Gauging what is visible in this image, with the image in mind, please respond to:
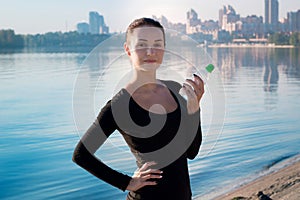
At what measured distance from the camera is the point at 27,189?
747cm

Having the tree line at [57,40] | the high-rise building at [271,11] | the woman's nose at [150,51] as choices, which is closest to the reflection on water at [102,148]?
the woman's nose at [150,51]

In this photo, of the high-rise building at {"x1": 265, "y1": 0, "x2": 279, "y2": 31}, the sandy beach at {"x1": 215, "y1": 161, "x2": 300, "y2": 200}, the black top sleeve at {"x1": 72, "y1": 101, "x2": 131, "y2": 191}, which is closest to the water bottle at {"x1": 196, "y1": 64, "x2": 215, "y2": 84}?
the black top sleeve at {"x1": 72, "y1": 101, "x2": 131, "y2": 191}

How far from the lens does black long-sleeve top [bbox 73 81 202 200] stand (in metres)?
1.75

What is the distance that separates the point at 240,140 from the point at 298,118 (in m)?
4.10

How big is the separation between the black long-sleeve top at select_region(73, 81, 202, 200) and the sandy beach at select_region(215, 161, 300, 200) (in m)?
4.36

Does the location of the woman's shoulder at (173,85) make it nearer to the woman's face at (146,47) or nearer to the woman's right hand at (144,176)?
the woman's face at (146,47)

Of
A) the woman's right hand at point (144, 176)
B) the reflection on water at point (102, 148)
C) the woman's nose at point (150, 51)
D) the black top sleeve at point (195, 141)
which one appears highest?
the woman's nose at point (150, 51)

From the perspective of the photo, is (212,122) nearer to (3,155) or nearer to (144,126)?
(144,126)

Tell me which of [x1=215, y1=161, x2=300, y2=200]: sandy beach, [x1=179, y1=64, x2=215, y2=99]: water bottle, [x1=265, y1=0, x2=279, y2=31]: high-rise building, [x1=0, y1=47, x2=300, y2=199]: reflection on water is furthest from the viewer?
[x1=265, y1=0, x2=279, y2=31]: high-rise building

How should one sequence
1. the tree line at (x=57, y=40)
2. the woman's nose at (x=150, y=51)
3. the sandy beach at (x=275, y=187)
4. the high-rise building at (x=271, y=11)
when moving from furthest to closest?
the high-rise building at (x=271, y=11), the tree line at (x=57, y=40), the sandy beach at (x=275, y=187), the woman's nose at (x=150, y=51)

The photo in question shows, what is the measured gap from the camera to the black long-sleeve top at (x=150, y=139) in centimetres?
175

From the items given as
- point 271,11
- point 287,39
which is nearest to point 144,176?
point 287,39

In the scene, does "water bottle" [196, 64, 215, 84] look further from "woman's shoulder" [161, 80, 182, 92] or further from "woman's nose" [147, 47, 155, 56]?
"woman's nose" [147, 47, 155, 56]

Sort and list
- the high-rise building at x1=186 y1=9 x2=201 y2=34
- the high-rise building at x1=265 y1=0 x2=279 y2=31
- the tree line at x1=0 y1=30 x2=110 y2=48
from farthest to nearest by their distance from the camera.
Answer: the high-rise building at x1=265 y1=0 x2=279 y2=31 → the tree line at x1=0 y1=30 x2=110 y2=48 → the high-rise building at x1=186 y1=9 x2=201 y2=34
